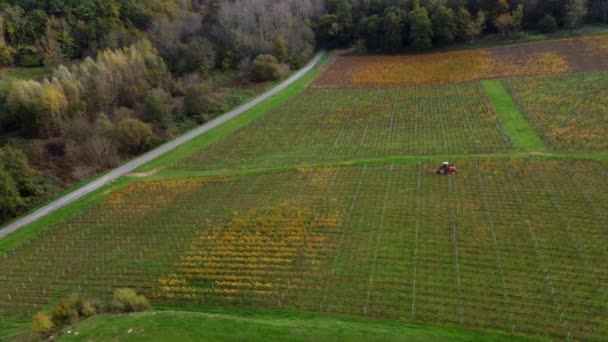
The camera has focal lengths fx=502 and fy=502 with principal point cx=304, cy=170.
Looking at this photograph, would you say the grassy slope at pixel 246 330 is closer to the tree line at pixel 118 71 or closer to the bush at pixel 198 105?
the tree line at pixel 118 71

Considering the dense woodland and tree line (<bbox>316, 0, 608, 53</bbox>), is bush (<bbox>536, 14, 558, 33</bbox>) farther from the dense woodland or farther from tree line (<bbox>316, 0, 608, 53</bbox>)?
the dense woodland

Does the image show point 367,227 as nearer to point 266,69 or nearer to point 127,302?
point 127,302

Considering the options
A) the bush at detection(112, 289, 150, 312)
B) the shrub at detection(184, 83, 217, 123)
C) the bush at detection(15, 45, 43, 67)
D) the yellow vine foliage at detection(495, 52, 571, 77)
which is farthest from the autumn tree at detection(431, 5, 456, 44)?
the bush at detection(112, 289, 150, 312)

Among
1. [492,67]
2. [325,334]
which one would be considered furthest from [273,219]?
[492,67]

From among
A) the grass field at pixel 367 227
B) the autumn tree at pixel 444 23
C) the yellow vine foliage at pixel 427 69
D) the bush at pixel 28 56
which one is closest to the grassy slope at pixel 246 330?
the grass field at pixel 367 227

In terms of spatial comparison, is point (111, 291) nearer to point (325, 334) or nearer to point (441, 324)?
point (325, 334)
